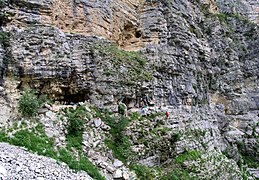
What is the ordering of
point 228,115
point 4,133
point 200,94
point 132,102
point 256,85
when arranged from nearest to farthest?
1. point 4,133
2. point 132,102
3. point 200,94
4. point 228,115
5. point 256,85

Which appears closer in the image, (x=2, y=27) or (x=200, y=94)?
(x=2, y=27)

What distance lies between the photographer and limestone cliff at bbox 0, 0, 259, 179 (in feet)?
53.8

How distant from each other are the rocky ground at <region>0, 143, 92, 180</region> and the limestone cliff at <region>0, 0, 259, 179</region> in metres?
4.14

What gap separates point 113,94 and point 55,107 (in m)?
3.79

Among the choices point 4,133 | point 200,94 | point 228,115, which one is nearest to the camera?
point 4,133

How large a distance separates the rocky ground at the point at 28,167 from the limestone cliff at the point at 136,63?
4137 millimetres

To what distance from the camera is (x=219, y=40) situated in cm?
3475

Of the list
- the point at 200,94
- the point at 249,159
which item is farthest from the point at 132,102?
the point at 249,159

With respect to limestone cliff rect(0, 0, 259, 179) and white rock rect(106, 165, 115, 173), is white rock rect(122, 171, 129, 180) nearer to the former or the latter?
white rock rect(106, 165, 115, 173)

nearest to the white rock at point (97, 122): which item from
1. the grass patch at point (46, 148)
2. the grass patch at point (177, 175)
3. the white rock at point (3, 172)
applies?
the grass patch at point (46, 148)

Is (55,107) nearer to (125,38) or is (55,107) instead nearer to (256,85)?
(125,38)

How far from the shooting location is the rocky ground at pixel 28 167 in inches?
346

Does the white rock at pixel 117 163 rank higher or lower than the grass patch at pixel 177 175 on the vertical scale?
higher

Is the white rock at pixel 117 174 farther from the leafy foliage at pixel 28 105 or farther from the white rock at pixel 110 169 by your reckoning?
the leafy foliage at pixel 28 105
